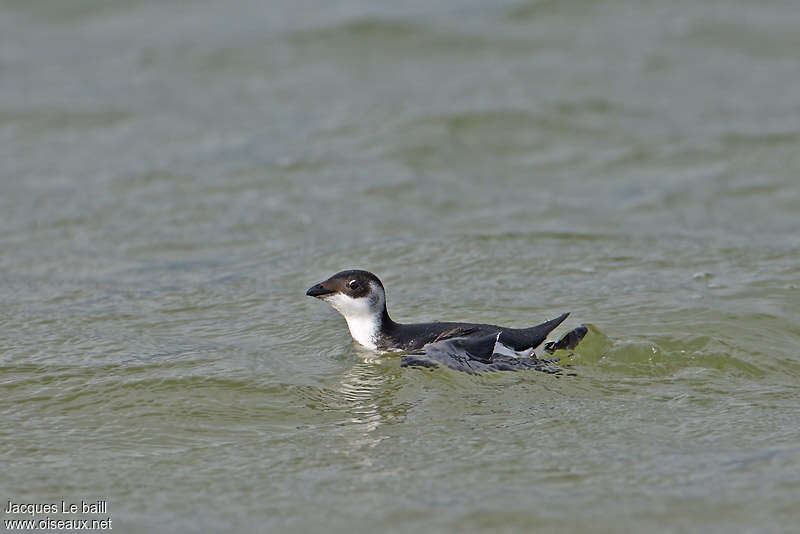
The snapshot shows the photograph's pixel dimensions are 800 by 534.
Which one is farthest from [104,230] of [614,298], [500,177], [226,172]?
[614,298]

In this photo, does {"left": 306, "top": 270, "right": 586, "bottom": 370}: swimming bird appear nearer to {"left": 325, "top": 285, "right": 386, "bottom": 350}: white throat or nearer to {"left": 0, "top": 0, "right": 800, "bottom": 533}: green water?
{"left": 325, "top": 285, "right": 386, "bottom": 350}: white throat

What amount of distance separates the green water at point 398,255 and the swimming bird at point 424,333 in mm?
189

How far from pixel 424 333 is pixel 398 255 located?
3.07 m

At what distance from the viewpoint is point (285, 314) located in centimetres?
1073

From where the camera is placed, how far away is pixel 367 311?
9406mm

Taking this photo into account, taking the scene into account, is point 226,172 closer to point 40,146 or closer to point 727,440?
point 40,146

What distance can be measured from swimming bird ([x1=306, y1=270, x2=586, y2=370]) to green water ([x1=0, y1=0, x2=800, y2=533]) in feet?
0.62

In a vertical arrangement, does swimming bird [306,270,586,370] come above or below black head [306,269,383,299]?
below

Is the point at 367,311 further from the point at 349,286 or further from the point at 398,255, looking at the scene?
the point at 398,255

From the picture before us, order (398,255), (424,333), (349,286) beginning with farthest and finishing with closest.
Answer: (398,255)
(349,286)
(424,333)

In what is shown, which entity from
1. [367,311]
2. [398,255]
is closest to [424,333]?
[367,311]

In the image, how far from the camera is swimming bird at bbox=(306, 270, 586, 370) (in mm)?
8781

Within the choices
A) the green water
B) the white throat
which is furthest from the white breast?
the green water

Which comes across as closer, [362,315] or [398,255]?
[362,315]
